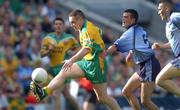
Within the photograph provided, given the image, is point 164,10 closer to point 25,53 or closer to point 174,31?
point 174,31

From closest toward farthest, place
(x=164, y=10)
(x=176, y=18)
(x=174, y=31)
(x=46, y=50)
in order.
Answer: (x=176, y=18) < (x=174, y=31) < (x=164, y=10) < (x=46, y=50)

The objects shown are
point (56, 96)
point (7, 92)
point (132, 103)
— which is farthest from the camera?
point (7, 92)

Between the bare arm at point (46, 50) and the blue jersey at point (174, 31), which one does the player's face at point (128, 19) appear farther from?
the bare arm at point (46, 50)

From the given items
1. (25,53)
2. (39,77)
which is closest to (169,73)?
(39,77)

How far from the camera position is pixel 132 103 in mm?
18516

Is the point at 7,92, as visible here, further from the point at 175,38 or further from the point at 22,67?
the point at 175,38

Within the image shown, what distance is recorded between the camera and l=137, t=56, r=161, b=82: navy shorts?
18.1m

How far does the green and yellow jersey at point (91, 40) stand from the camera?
1778cm

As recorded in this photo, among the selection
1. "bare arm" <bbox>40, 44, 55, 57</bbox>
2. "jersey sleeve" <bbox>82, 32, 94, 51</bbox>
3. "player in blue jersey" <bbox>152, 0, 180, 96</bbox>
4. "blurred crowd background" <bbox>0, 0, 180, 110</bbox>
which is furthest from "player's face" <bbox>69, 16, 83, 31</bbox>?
"blurred crowd background" <bbox>0, 0, 180, 110</bbox>

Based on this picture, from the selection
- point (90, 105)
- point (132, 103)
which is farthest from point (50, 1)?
point (132, 103)

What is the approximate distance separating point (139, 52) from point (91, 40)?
1.04m

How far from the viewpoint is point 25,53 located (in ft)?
80.6

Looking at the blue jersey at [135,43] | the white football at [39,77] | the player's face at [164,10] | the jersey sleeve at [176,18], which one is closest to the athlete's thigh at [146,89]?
the blue jersey at [135,43]

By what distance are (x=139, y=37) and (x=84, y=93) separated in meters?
5.50
